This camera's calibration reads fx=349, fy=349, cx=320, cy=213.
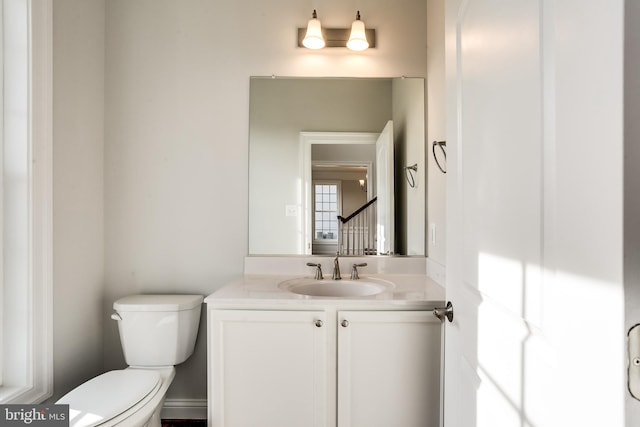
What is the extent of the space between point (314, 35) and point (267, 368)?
5.31ft

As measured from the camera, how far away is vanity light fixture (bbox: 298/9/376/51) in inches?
71.9

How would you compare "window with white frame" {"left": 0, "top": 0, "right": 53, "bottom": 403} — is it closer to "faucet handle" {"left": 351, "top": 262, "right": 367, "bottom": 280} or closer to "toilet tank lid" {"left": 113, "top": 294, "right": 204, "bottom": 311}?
"toilet tank lid" {"left": 113, "top": 294, "right": 204, "bottom": 311}

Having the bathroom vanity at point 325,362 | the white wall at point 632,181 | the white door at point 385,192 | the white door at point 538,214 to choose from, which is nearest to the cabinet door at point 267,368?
the bathroom vanity at point 325,362

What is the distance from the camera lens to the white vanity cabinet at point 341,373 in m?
1.36

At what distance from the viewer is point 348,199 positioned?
1.95m

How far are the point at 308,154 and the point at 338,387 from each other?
1183 millimetres

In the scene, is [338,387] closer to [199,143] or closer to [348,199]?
[348,199]

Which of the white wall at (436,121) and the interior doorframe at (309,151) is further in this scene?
the interior doorframe at (309,151)

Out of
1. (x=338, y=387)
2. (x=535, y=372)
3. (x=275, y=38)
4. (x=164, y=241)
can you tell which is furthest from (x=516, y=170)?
(x=164, y=241)

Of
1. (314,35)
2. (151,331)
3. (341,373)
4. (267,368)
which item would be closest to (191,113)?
(314,35)

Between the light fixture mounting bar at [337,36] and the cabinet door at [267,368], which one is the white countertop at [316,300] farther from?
the light fixture mounting bar at [337,36]

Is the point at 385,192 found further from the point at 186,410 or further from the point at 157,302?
the point at 186,410

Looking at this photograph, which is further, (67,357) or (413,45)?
(413,45)

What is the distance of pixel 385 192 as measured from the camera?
6.41 ft
